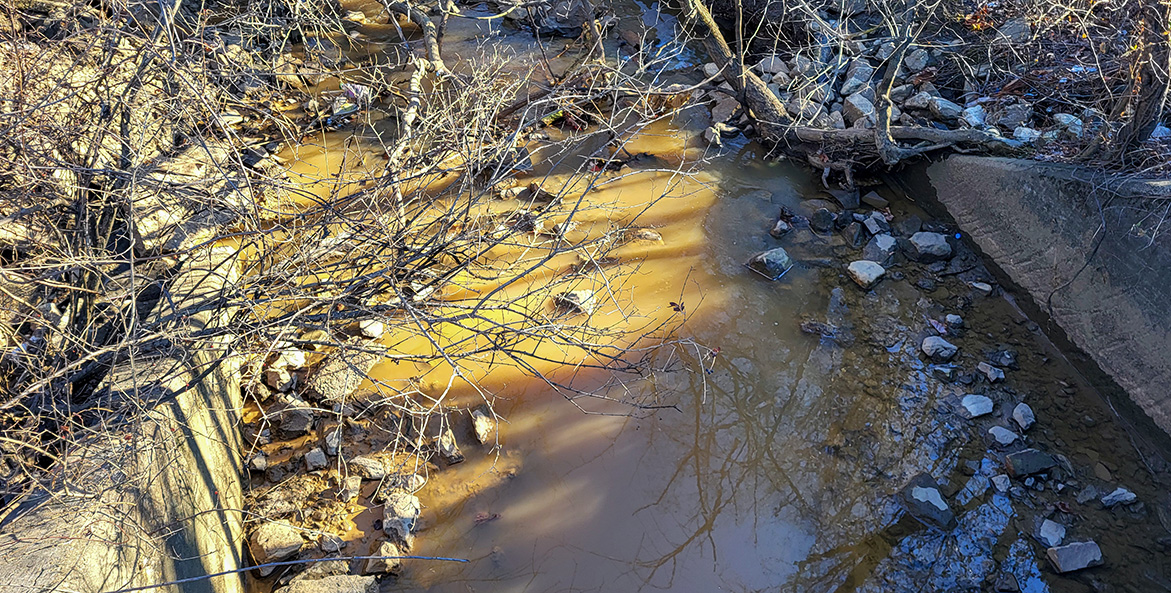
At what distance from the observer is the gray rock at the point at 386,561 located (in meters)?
3.28

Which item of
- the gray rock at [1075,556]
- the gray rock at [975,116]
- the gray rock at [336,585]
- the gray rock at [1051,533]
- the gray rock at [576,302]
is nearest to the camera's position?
the gray rock at [336,585]

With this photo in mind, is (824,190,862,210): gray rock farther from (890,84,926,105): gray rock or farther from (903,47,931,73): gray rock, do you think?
(903,47,931,73): gray rock

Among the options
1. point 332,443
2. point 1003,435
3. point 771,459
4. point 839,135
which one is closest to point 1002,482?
point 1003,435

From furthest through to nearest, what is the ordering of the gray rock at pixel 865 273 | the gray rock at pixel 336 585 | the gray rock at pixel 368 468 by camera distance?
the gray rock at pixel 865 273
the gray rock at pixel 368 468
the gray rock at pixel 336 585

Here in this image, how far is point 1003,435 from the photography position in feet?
12.2

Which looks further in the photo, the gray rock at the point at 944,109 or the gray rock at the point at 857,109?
the gray rock at the point at 857,109

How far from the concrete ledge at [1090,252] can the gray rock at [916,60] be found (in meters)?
1.32

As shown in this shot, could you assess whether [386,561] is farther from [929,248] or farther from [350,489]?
[929,248]

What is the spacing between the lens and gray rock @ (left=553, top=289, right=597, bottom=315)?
434 cm

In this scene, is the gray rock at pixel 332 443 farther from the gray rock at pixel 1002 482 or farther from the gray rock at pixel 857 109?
the gray rock at pixel 857 109

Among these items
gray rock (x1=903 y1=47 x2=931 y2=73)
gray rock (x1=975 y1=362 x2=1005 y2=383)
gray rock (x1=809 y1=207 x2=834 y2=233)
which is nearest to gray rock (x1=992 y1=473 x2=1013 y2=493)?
gray rock (x1=975 y1=362 x2=1005 y2=383)

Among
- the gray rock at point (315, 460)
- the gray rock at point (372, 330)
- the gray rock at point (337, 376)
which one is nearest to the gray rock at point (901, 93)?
the gray rock at point (372, 330)

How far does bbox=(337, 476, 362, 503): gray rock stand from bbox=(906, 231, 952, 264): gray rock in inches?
149

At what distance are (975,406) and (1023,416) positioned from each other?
235 millimetres
